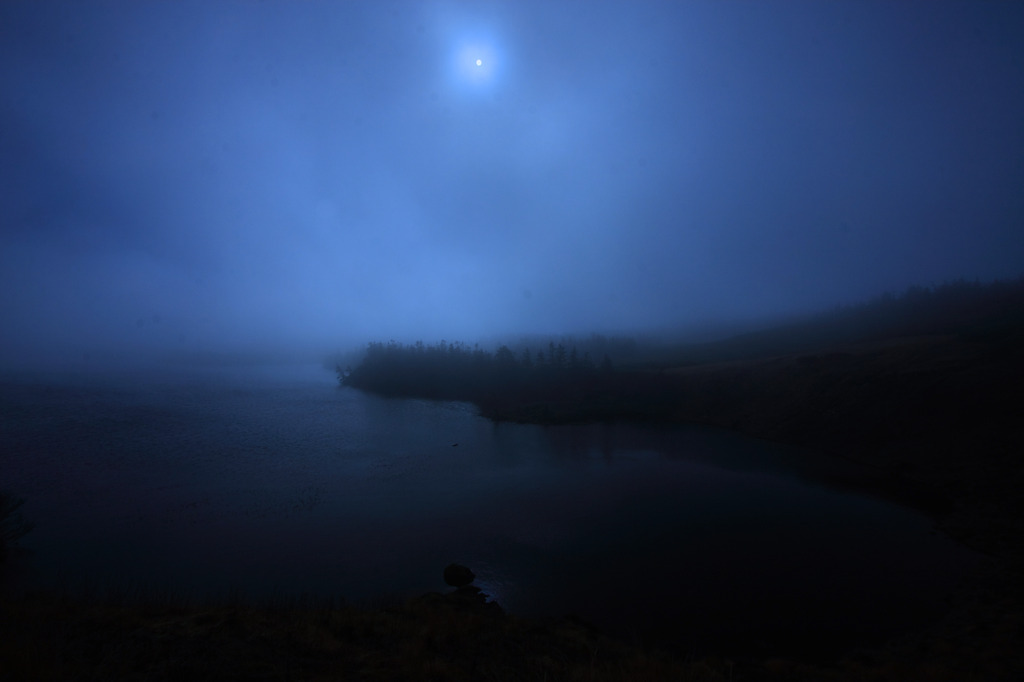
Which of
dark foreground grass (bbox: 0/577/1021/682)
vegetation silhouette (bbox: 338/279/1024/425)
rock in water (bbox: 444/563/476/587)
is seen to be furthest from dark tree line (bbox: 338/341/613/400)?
dark foreground grass (bbox: 0/577/1021/682)

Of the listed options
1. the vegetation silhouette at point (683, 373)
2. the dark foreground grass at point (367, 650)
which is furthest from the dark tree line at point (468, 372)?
the dark foreground grass at point (367, 650)

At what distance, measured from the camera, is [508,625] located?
30.4 ft

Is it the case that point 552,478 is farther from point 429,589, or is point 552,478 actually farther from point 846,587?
point 846,587

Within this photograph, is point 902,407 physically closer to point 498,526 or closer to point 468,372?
point 498,526

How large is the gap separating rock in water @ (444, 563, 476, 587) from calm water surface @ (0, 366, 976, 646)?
35cm

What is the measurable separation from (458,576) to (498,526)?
411 cm

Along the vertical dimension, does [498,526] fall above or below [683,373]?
below

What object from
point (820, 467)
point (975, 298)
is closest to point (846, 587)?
point (820, 467)

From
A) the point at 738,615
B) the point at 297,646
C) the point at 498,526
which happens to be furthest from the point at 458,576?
the point at 738,615

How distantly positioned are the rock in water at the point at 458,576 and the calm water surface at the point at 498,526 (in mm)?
346

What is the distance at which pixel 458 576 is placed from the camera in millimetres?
12023

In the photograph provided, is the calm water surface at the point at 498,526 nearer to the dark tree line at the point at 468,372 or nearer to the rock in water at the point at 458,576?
the rock in water at the point at 458,576

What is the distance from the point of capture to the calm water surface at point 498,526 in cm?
1136

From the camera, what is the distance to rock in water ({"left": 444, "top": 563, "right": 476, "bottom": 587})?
11992mm
